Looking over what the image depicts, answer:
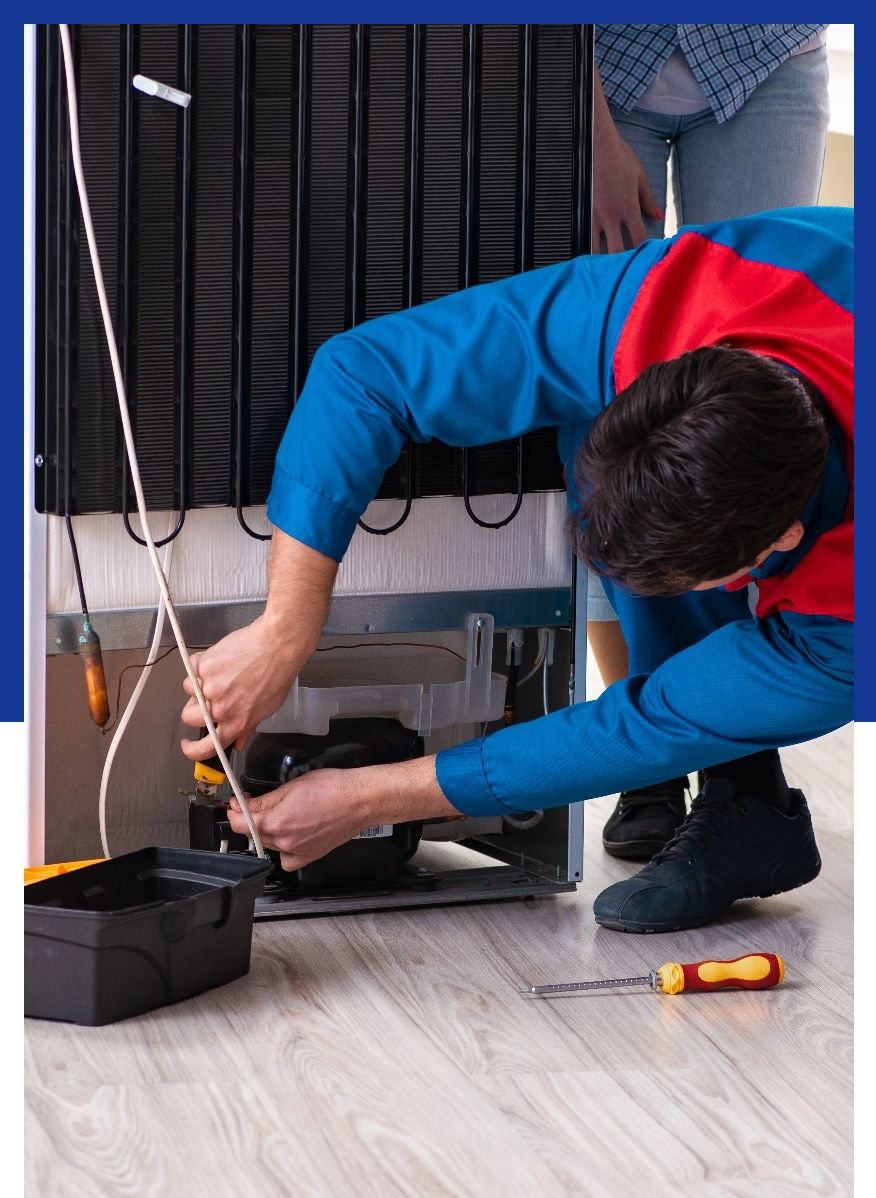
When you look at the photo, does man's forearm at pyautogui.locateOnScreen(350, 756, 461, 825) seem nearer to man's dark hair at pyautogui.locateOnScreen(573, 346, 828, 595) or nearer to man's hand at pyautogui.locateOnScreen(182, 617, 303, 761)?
man's hand at pyautogui.locateOnScreen(182, 617, 303, 761)

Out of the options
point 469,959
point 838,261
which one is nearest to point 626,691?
point 469,959

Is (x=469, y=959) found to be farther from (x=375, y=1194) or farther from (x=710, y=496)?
(x=710, y=496)

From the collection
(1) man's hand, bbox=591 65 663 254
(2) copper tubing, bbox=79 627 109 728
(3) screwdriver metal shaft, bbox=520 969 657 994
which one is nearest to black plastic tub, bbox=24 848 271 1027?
(2) copper tubing, bbox=79 627 109 728

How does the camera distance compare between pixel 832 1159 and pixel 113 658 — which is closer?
pixel 832 1159

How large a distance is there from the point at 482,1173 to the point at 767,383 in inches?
22.1

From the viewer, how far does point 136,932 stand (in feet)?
3.62

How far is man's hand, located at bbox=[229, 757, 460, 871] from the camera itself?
126 cm

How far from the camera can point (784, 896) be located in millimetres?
1500

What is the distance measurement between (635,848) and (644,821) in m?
0.03

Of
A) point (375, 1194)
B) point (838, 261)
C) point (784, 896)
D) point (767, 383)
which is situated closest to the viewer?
point (375, 1194)

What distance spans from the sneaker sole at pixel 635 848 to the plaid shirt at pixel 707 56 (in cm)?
78

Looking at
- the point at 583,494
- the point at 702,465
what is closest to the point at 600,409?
the point at 583,494

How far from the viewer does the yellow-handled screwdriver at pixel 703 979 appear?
1.22 m

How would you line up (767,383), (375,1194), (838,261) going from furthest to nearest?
(838,261), (767,383), (375,1194)
